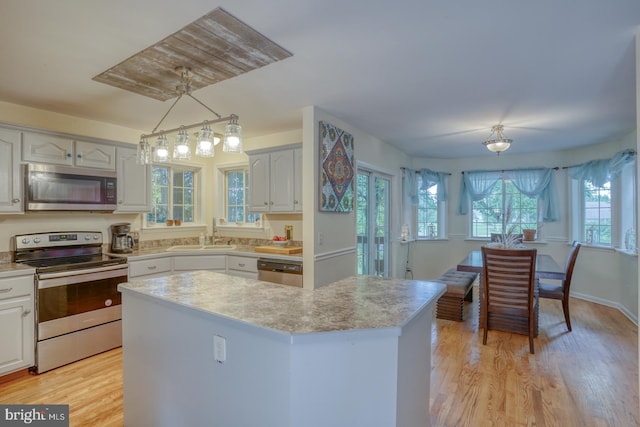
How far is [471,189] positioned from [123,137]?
18.2 feet

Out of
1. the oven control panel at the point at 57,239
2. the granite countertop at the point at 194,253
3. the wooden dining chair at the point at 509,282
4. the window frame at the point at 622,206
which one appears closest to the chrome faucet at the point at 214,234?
the granite countertop at the point at 194,253

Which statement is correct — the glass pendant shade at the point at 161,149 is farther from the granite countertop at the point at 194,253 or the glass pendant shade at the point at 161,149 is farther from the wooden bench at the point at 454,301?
the wooden bench at the point at 454,301

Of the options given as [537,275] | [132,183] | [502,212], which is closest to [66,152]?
[132,183]

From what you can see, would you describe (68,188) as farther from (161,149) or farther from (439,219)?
(439,219)

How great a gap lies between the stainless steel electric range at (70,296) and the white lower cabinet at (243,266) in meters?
1.07

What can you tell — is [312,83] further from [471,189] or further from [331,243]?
[471,189]

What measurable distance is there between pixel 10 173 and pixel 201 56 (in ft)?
7.09

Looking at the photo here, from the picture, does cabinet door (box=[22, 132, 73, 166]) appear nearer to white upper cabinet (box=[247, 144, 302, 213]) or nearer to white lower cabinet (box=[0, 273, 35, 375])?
white lower cabinet (box=[0, 273, 35, 375])

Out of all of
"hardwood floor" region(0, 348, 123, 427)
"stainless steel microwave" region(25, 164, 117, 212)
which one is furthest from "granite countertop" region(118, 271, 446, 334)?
"stainless steel microwave" region(25, 164, 117, 212)

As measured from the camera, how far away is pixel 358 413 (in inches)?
47.8

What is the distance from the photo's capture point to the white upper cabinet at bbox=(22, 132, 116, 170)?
2.92 m

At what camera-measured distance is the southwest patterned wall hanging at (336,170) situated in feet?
10.5

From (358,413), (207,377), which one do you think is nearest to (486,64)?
(358,413)

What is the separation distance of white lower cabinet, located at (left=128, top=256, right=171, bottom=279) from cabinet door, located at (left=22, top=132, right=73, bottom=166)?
116cm
